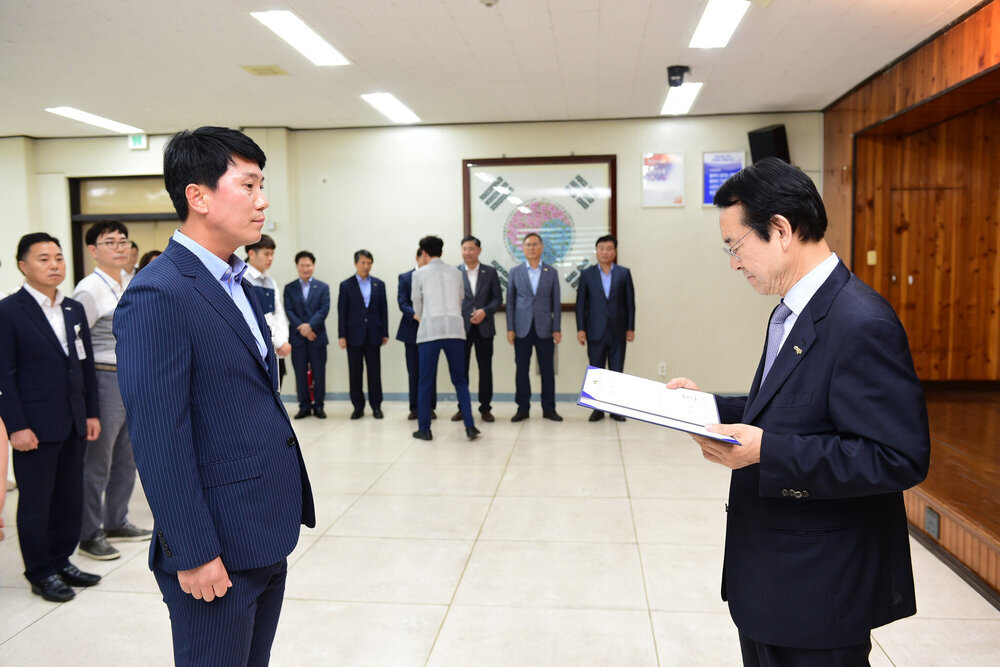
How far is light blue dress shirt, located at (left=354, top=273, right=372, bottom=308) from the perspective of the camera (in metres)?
6.98

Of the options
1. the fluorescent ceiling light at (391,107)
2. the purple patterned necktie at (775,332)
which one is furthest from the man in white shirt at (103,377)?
the fluorescent ceiling light at (391,107)

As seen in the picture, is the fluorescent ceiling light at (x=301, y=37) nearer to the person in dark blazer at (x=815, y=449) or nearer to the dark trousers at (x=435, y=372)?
the dark trousers at (x=435, y=372)

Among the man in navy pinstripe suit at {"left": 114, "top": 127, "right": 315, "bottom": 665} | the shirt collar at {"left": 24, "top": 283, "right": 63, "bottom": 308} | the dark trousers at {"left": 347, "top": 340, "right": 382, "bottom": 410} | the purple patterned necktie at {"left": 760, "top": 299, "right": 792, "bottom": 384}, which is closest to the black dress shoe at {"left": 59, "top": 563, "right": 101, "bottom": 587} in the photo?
the shirt collar at {"left": 24, "top": 283, "right": 63, "bottom": 308}

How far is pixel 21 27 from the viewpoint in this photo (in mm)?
4520

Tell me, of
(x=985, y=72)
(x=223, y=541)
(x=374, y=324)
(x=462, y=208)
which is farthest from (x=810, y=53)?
(x=223, y=541)

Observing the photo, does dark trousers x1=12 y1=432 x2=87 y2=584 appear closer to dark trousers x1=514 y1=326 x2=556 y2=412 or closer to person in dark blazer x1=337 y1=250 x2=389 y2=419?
person in dark blazer x1=337 y1=250 x2=389 y2=419

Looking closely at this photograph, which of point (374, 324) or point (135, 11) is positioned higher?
point (135, 11)

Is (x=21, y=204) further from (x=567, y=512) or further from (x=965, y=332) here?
(x=965, y=332)

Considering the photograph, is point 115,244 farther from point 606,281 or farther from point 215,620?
point 606,281

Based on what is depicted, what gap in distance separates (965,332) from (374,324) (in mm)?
5730

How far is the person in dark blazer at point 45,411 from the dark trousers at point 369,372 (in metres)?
3.80

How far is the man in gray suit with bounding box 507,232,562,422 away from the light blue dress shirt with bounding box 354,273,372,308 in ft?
4.85

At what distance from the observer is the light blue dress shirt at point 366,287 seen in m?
6.98

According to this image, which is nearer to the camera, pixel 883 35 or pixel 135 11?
pixel 135 11
